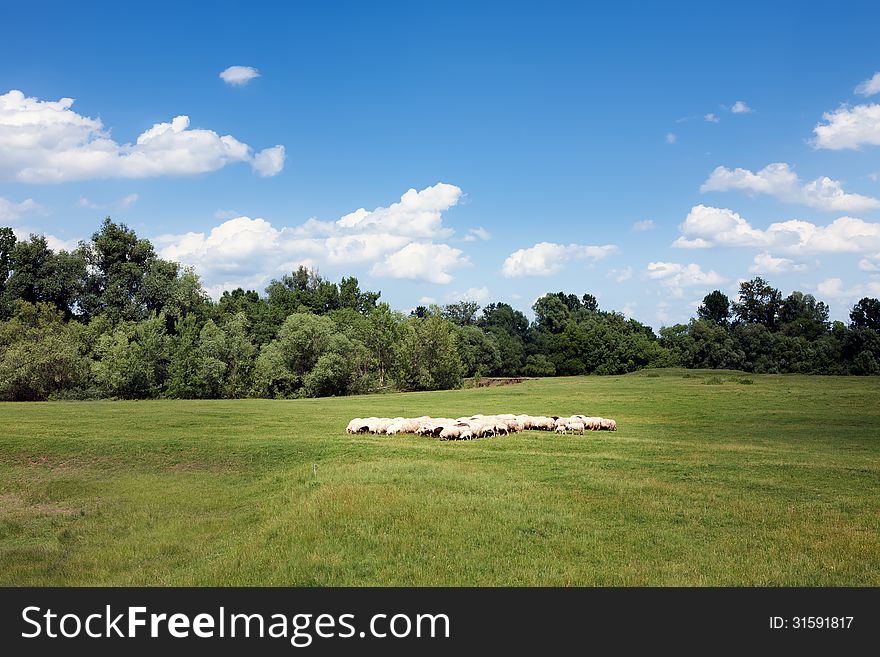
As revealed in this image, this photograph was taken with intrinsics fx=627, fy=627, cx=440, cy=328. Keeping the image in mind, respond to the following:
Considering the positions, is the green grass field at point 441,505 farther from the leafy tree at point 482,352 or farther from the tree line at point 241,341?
the leafy tree at point 482,352

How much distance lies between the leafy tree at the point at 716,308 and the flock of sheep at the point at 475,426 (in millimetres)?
104502

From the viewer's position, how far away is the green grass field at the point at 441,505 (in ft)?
41.9

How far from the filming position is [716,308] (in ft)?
425

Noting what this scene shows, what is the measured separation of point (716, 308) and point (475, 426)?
371ft

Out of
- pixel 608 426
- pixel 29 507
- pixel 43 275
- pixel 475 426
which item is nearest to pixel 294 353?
pixel 43 275

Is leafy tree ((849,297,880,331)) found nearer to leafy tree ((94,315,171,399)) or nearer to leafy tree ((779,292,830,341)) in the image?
leafy tree ((779,292,830,341))

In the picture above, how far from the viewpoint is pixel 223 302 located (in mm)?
104438

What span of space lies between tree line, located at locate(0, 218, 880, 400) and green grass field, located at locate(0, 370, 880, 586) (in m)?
36.2

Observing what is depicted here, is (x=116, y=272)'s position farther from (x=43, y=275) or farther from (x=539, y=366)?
(x=539, y=366)

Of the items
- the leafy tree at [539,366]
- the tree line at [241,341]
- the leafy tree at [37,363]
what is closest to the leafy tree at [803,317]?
the tree line at [241,341]

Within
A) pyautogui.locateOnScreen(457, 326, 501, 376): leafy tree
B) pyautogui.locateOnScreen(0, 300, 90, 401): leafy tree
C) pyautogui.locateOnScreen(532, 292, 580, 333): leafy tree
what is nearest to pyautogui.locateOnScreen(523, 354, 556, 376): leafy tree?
pyautogui.locateOnScreen(457, 326, 501, 376): leafy tree
